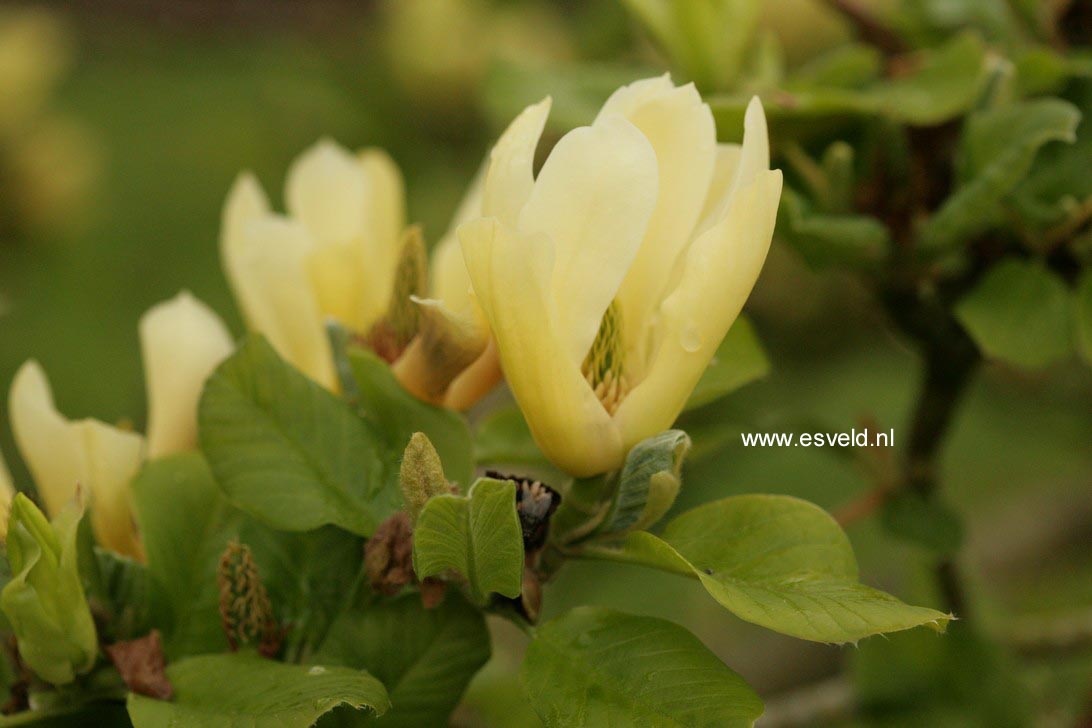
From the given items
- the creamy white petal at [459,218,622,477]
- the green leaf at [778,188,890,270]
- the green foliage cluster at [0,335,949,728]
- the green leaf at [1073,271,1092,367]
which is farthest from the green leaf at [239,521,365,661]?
the green leaf at [1073,271,1092,367]

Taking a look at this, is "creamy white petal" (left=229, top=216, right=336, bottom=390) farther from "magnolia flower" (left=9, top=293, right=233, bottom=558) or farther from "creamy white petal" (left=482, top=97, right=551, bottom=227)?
"creamy white petal" (left=482, top=97, right=551, bottom=227)

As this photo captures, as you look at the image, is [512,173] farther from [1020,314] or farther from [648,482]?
[1020,314]

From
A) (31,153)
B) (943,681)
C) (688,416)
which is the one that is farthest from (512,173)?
(31,153)

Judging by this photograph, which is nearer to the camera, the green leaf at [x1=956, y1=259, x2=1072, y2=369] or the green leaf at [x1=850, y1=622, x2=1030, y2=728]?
the green leaf at [x1=956, y1=259, x2=1072, y2=369]

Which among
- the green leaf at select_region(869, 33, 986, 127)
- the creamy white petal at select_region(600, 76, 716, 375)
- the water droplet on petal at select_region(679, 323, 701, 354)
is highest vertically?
the creamy white petal at select_region(600, 76, 716, 375)

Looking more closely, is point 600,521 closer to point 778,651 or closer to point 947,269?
point 947,269

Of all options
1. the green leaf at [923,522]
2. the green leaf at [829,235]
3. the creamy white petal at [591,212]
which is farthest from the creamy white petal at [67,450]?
the green leaf at [923,522]

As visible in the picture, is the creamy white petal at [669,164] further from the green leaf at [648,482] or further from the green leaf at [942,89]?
the green leaf at [942,89]
